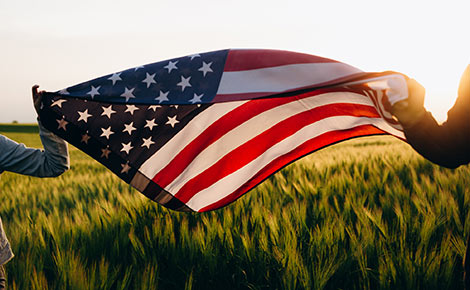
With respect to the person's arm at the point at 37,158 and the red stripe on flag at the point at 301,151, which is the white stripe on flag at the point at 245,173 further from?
the person's arm at the point at 37,158

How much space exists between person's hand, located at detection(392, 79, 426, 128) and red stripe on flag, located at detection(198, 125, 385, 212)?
0.78m

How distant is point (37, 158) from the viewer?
1840 mm

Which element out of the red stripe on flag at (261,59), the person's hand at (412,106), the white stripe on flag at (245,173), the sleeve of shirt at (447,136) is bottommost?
the white stripe on flag at (245,173)

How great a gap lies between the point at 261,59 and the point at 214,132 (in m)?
0.64

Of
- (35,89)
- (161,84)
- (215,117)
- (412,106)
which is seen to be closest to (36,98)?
(35,89)

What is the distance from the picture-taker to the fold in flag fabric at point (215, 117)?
6.23ft

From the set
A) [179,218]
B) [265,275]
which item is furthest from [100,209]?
[265,275]

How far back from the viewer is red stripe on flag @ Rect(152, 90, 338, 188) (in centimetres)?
239

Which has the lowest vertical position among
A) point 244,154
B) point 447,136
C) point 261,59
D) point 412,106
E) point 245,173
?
point 245,173

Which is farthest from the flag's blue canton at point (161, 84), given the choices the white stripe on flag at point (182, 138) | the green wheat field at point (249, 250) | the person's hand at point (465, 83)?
the person's hand at point (465, 83)

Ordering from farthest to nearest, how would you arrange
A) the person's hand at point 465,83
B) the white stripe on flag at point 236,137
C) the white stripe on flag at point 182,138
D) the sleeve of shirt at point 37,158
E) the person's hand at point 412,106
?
the white stripe on flag at point 236,137, the white stripe on flag at point 182,138, the sleeve of shirt at point 37,158, the person's hand at point 412,106, the person's hand at point 465,83

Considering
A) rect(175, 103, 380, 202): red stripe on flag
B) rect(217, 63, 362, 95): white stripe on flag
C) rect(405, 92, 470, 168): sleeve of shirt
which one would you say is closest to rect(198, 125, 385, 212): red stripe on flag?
rect(175, 103, 380, 202): red stripe on flag

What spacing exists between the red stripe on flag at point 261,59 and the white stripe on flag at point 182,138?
1.33ft

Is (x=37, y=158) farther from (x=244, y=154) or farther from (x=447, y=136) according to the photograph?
(x=447, y=136)
